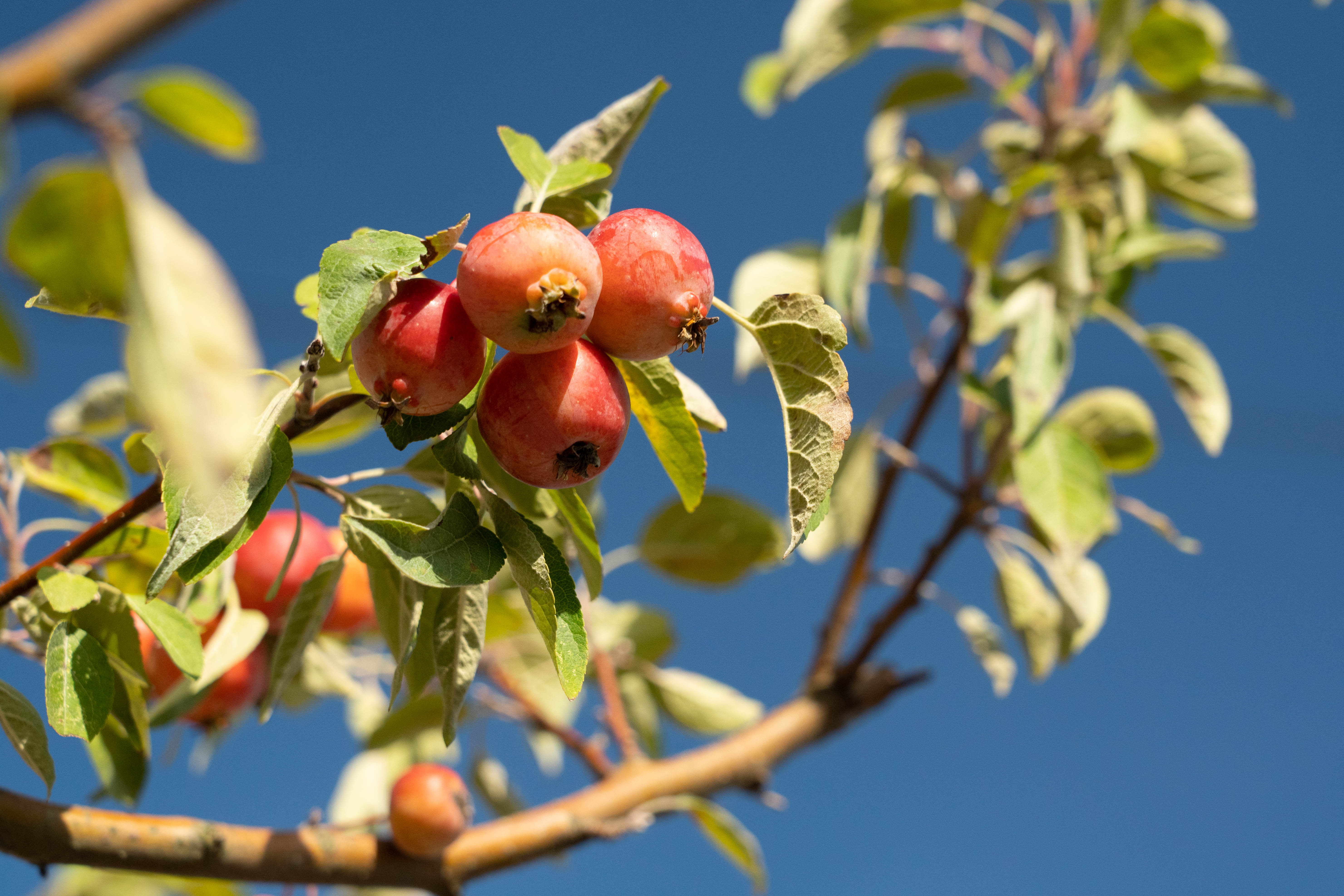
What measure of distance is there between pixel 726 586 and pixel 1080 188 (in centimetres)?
93

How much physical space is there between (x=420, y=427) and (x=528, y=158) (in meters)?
0.20

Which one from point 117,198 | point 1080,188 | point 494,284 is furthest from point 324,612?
point 1080,188

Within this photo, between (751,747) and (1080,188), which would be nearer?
(751,747)

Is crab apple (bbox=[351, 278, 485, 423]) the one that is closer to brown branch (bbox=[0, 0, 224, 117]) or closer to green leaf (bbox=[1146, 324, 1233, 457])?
brown branch (bbox=[0, 0, 224, 117])

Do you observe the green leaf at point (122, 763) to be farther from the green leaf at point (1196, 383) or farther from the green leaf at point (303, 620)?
the green leaf at point (1196, 383)

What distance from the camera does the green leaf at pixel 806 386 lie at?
703mm

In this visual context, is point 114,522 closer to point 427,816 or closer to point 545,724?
point 427,816

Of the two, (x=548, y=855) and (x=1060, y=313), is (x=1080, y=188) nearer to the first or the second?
(x=1060, y=313)

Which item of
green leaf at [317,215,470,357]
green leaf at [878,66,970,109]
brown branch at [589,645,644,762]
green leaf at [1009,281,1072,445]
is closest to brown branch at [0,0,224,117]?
green leaf at [317,215,470,357]

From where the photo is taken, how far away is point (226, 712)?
1.33 metres

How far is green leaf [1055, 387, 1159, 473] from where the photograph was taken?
5.69 ft

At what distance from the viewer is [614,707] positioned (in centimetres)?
153

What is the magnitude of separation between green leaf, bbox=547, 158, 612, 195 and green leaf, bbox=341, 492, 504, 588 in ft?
0.75

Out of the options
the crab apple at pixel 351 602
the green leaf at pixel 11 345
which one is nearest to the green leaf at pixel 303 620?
the crab apple at pixel 351 602
